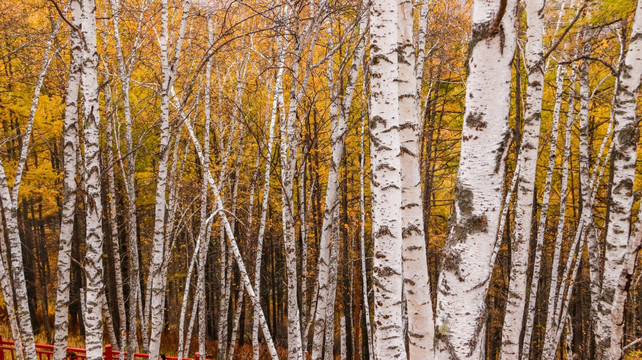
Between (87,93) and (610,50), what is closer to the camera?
(87,93)

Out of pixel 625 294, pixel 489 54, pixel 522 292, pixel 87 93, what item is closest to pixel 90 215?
pixel 87 93

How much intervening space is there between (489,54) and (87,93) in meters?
3.29

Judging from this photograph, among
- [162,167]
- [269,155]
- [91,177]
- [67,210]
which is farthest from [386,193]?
[67,210]

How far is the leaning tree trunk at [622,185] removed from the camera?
3.65 meters

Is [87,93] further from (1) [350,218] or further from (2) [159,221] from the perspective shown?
(1) [350,218]

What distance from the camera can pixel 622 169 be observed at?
3.69m

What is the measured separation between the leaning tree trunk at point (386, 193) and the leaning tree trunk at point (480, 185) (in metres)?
0.68

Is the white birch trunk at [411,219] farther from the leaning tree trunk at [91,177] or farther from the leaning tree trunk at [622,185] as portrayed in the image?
the leaning tree trunk at [91,177]

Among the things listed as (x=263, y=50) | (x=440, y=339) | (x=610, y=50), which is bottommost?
(x=440, y=339)

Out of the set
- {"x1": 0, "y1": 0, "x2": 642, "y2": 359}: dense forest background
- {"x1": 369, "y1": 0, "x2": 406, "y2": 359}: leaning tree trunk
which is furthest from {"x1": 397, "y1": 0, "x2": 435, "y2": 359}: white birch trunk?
{"x1": 369, "y1": 0, "x2": 406, "y2": 359}: leaning tree trunk

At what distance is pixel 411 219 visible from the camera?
2.75m

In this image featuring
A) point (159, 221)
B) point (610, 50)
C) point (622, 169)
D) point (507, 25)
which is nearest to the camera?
point (507, 25)

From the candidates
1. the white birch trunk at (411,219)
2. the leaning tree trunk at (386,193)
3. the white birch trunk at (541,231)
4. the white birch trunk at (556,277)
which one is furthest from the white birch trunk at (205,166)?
the white birch trunk at (556,277)

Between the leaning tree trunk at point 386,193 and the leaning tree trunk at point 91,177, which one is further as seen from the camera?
the leaning tree trunk at point 91,177
